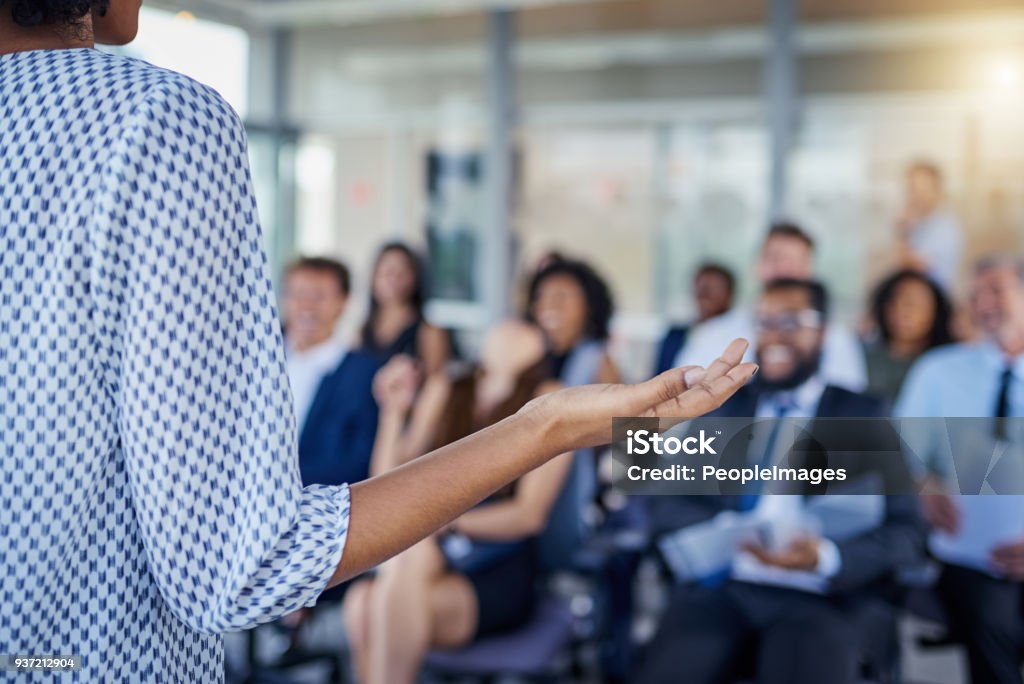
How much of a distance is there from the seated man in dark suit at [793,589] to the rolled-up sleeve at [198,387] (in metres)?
1.73

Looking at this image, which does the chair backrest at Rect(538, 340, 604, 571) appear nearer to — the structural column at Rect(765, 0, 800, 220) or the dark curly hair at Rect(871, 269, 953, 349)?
the dark curly hair at Rect(871, 269, 953, 349)

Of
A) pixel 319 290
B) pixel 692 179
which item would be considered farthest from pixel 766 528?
pixel 692 179

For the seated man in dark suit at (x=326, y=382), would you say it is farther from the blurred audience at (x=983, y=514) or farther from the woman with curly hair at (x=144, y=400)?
the woman with curly hair at (x=144, y=400)

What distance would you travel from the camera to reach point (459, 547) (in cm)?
333

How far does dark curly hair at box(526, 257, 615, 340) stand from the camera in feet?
14.9

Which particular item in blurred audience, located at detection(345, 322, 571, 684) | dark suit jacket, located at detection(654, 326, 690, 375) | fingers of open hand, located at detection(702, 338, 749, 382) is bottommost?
blurred audience, located at detection(345, 322, 571, 684)

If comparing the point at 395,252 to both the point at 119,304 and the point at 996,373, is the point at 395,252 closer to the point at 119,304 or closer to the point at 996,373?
the point at 996,373

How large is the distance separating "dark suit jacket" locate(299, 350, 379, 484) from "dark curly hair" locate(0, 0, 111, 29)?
2878 millimetres

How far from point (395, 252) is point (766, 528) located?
122 inches

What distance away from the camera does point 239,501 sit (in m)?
0.83

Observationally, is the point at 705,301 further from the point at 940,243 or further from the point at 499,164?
the point at 499,164

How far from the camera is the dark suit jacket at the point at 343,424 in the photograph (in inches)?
149

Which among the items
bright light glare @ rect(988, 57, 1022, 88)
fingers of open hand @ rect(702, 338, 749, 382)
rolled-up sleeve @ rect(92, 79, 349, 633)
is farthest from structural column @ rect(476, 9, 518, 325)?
rolled-up sleeve @ rect(92, 79, 349, 633)

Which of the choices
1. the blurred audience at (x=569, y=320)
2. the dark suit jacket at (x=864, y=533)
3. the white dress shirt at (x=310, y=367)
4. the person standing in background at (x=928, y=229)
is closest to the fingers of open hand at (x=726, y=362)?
the dark suit jacket at (x=864, y=533)
